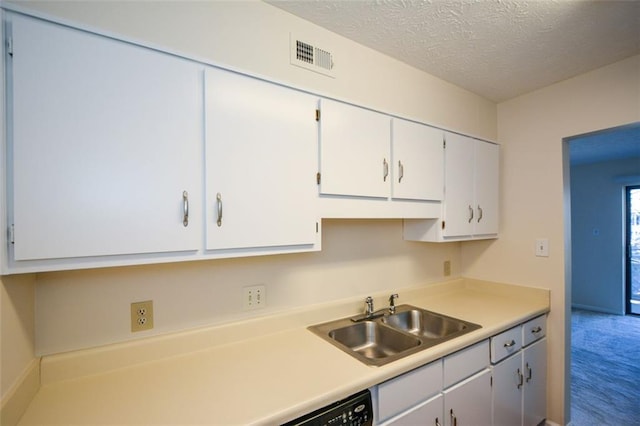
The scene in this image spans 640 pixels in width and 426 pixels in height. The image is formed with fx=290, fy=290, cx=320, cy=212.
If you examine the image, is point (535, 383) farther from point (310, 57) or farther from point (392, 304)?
point (310, 57)

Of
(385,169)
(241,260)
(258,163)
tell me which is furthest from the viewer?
(385,169)

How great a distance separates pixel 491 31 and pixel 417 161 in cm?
77

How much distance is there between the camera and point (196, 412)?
2.95ft

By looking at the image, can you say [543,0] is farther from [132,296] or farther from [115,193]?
[132,296]

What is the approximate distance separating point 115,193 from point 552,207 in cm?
261

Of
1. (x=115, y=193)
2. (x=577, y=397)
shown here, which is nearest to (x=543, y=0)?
(x=115, y=193)

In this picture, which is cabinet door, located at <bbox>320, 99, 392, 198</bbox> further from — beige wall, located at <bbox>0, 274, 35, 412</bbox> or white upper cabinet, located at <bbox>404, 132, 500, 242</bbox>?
beige wall, located at <bbox>0, 274, 35, 412</bbox>

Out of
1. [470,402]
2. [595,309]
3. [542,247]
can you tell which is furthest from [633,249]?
[470,402]

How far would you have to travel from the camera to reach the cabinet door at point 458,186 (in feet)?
6.15

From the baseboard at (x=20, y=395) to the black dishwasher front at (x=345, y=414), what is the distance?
0.77 m

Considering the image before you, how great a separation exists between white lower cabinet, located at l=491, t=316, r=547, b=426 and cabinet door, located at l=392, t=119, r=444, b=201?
3.03ft

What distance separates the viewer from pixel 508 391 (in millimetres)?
1710

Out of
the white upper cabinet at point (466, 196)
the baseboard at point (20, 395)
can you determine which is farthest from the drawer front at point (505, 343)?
the baseboard at point (20, 395)

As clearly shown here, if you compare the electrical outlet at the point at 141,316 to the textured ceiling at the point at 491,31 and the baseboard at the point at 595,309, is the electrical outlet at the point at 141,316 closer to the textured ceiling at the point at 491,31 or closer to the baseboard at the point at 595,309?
the textured ceiling at the point at 491,31
